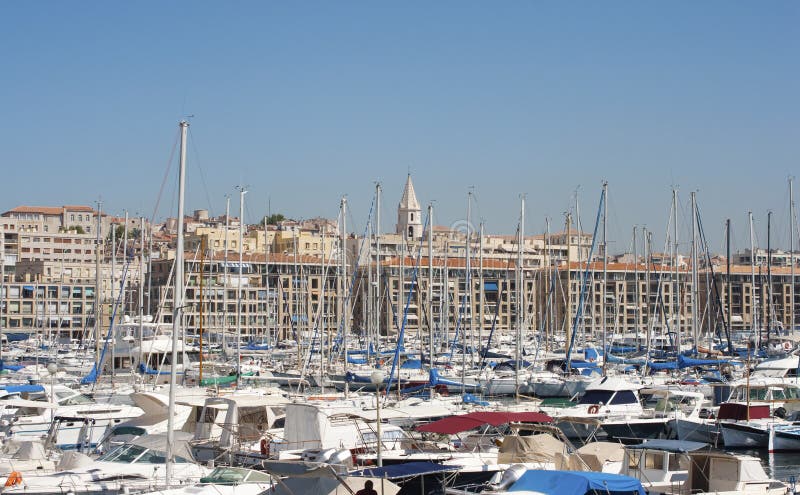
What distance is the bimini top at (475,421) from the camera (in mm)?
26578

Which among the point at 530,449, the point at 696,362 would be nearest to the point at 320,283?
the point at 696,362

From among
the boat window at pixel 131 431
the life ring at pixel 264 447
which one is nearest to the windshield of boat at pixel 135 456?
the life ring at pixel 264 447

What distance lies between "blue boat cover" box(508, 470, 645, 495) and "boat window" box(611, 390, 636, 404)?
66.8ft

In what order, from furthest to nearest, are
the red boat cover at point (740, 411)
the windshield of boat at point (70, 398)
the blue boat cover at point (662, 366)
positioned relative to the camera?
the blue boat cover at point (662, 366)
the red boat cover at point (740, 411)
the windshield of boat at point (70, 398)

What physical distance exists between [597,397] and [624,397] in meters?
0.89

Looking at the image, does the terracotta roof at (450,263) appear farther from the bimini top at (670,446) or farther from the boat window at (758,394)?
the bimini top at (670,446)

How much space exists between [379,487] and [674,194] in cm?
4416

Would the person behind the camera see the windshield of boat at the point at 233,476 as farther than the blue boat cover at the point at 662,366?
No

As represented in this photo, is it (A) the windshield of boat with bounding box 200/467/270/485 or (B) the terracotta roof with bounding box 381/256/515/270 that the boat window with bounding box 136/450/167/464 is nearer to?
(A) the windshield of boat with bounding box 200/467/270/485

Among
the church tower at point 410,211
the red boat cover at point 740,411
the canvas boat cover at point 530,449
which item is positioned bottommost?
the red boat cover at point 740,411

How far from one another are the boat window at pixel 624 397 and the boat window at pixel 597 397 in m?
0.21

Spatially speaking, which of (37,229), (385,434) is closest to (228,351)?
(385,434)

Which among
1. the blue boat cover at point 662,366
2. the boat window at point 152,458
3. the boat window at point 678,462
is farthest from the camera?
the blue boat cover at point 662,366

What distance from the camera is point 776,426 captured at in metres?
36.8
